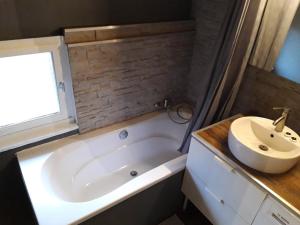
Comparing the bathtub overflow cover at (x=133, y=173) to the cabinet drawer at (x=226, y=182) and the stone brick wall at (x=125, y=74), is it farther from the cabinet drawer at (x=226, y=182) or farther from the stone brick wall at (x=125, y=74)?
the cabinet drawer at (x=226, y=182)

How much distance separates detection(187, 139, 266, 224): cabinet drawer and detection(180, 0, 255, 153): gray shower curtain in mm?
294

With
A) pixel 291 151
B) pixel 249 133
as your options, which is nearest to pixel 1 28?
pixel 249 133

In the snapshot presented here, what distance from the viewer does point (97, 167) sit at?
83.0 inches

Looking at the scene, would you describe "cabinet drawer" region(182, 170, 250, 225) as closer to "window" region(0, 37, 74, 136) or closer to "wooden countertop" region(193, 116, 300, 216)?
"wooden countertop" region(193, 116, 300, 216)

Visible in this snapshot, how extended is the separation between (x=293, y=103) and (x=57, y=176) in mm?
1748

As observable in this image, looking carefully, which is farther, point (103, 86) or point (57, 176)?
point (103, 86)

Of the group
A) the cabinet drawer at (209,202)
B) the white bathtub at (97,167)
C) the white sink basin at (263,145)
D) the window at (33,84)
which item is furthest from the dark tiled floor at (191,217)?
the window at (33,84)

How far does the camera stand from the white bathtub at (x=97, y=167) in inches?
55.6

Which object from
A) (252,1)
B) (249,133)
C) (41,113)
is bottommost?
(41,113)

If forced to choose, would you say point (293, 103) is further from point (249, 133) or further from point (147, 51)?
point (147, 51)

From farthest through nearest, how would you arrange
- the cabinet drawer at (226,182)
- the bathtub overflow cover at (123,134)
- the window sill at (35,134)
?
the bathtub overflow cover at (123,134)
the window sill at (35,134)
the cabinet drawer at (226,182)

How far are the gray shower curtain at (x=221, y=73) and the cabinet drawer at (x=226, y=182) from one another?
0.29 m

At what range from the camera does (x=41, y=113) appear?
180 cm

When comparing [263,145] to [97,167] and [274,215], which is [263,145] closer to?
[274,215]
